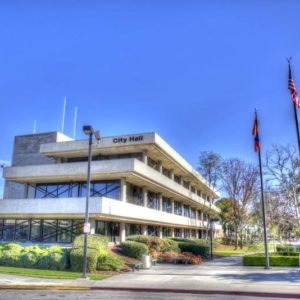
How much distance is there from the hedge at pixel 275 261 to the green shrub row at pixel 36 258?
12.7 meters

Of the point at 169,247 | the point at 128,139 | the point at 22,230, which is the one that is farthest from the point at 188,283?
the point at 22,230

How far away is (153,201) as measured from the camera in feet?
142

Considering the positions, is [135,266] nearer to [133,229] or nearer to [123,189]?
[123,189]

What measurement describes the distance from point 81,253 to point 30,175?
1596 cm

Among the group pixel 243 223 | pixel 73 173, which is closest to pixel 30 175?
pixel 73 173

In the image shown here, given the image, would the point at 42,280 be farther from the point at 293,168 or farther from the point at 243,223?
the point at 243,223

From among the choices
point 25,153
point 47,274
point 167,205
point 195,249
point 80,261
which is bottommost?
point 47,274

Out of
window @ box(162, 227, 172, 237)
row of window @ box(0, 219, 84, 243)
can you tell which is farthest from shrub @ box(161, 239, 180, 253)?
window @ box(162, 227, 172, 237)

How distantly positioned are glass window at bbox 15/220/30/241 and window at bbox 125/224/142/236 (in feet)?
31.4

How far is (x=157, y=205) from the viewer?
44.6 metres

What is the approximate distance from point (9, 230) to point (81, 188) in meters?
8.14

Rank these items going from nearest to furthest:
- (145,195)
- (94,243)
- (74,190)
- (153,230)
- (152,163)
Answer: (94,243), (74,190), (145,195), (152,163), (153,230)

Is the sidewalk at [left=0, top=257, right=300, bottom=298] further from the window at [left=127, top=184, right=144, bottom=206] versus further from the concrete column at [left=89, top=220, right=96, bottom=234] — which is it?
the window at [left=127, top=184, right=144, bottom=206]

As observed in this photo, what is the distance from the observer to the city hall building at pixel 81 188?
3109 cm
